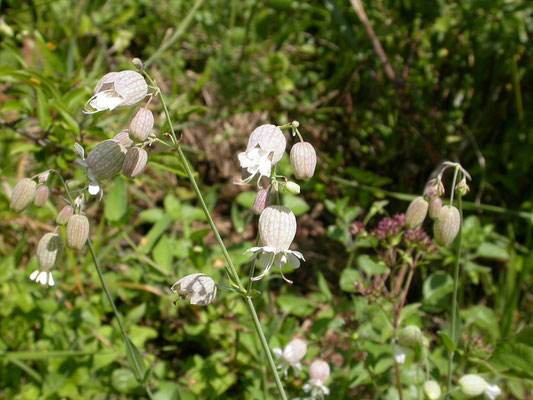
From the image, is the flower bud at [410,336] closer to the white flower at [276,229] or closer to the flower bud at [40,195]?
the white flower at [276,229]

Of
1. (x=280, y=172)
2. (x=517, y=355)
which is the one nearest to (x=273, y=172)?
(x=517, y=355)

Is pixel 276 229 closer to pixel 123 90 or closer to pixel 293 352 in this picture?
pixel 123 90

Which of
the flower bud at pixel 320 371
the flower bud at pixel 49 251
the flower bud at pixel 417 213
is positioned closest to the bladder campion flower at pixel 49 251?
the flower bud at pixel 49 251

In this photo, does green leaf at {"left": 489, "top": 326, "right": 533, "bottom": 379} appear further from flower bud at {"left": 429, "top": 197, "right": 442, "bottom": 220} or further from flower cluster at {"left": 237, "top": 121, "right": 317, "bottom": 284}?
flower cluster at {"left": 237, "top": 121, "right": 317, "bottom": 284}

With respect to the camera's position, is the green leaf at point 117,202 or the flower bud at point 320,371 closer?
the flower bud at point 320,371

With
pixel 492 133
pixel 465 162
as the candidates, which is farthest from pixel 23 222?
pixel 492 133
